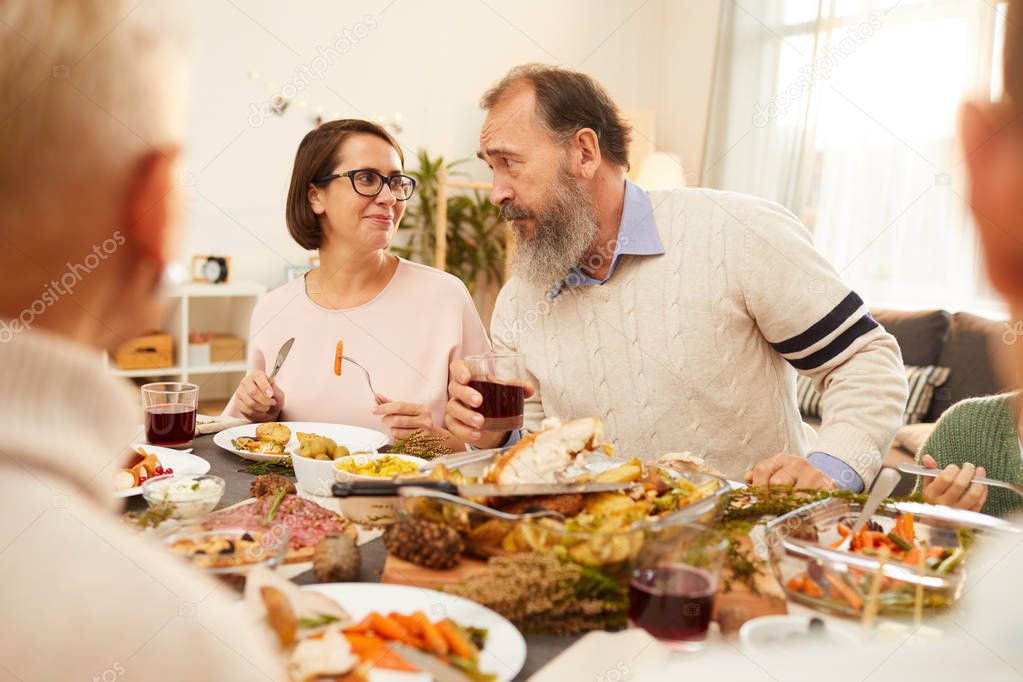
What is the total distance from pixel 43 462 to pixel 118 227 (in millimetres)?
145

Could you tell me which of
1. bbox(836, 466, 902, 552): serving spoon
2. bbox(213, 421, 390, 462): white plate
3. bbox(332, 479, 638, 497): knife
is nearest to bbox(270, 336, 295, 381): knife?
bbox(213, 421, 390, 462): white plate

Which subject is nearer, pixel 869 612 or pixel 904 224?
pixel 869 612

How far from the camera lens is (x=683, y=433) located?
85.2 inches

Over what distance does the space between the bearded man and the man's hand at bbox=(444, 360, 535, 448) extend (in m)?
0.18

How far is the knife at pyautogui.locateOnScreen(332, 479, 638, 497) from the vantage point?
986 millimetres

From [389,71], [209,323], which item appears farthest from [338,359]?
[389,71]

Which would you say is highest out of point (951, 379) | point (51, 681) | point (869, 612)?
point (51, 681)

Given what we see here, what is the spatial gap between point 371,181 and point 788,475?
5.49 ft

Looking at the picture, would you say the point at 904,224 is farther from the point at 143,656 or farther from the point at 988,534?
the point at 143,656

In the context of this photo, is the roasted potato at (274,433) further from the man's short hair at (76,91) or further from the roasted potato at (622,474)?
the man's short hair at (76,91)

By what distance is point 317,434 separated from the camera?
6.18ft

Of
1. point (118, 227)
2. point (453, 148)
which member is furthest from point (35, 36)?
point (453, 148)

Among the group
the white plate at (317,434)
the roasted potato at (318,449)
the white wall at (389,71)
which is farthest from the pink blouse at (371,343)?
the white wall at (389,71)

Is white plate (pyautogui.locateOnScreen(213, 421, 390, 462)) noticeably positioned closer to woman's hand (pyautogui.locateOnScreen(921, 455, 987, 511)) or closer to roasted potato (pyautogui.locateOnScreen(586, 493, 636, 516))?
roasted potato (pyautogui.locateOnScreen(586, 493, 636, 516))
